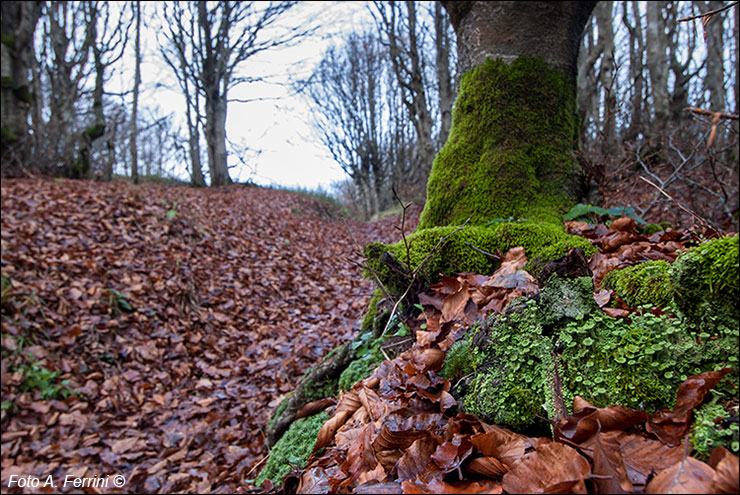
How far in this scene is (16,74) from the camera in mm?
9328

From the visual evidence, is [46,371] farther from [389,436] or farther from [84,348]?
[389,436]

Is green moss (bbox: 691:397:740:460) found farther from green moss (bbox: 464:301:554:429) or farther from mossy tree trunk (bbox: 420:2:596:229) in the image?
mossy tree trunk (bbox: 420:2:596:229)

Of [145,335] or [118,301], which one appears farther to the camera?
[118,301]

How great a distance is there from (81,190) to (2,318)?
4.19m

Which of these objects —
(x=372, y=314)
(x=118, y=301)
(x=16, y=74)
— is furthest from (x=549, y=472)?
(x=16, y=74)

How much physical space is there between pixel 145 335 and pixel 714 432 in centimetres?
515

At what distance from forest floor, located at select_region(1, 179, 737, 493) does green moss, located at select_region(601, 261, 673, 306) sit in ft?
0.20

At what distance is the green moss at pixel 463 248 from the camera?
2133 millimetres

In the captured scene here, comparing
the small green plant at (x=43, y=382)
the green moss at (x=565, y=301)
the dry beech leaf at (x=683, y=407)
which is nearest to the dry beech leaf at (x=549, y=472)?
the dry beech leaf at (x=683, y=407)

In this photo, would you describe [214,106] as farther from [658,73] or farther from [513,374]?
[513,374]

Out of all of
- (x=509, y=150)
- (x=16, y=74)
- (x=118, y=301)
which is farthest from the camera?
(x=16, y=74)

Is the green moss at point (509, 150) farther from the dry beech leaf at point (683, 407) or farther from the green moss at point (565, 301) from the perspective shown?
the dry beech leaf at point (683, 407)

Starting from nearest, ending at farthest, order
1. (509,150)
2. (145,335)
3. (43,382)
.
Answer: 1. (509,150)
2. (43,382)
3. (145,335)

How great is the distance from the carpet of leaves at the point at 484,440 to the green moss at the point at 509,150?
737mm
